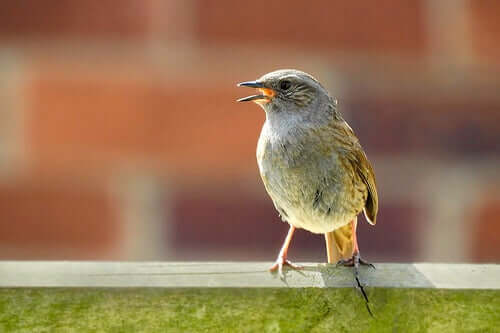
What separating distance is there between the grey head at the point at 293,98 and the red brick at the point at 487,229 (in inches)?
35.8

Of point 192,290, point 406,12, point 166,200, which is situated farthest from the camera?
point 406,12

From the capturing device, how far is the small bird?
5.66 feet

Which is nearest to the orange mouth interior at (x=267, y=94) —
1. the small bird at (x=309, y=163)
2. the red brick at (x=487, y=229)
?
the small bird at (x=309, y=163)

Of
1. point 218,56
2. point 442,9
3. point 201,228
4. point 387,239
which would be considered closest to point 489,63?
point 442,9

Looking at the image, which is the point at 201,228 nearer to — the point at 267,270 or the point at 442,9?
the point at 442,9

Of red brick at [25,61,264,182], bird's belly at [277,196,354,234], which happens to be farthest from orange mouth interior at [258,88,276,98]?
red brick at [25,61,264,182]

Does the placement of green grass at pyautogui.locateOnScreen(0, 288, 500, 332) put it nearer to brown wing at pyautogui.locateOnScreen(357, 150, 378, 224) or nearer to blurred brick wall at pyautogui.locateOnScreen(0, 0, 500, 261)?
brown wing at pyautogui.locateOnScreen(357, 150, 378, 224)

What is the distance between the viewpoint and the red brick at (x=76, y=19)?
2.55 meters

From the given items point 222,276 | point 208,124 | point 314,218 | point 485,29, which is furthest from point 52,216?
point 222,276

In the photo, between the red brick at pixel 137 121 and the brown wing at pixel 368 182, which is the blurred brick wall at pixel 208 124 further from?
the brown wing at pixel 368 182

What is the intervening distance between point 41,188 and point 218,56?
0.60m

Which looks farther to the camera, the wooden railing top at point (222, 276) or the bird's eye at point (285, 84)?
the bird's eye at point (285, 84)

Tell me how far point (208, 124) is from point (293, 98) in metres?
0.74

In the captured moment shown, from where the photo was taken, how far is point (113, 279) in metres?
1.08
